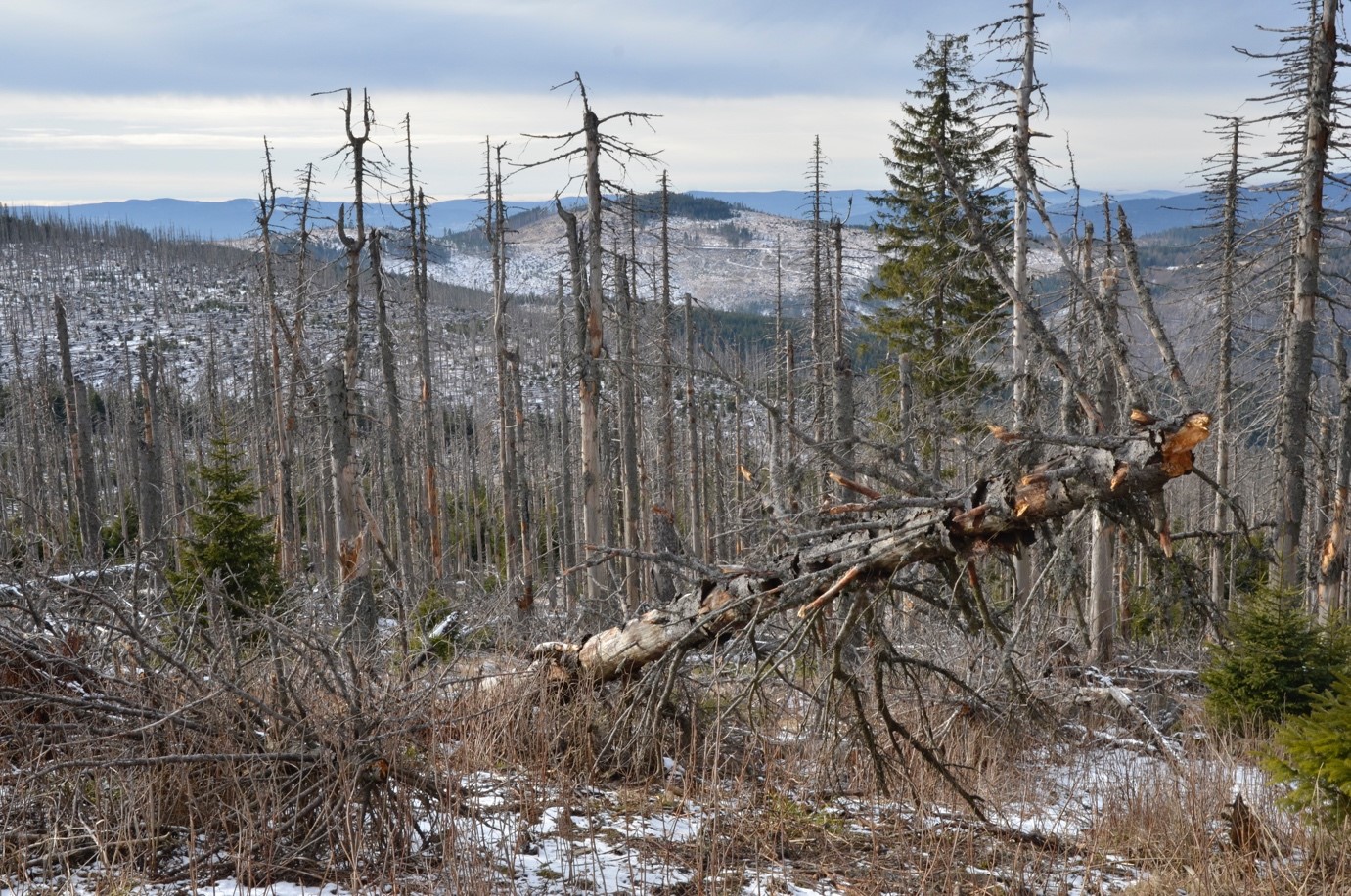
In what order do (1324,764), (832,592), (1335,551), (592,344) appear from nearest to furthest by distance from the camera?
(832,592), (1324,764), (1335,551), (592,344)

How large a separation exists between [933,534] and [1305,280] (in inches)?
399

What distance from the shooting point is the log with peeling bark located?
330 cm

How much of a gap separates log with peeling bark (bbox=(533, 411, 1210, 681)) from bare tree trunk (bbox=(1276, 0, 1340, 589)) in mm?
9201

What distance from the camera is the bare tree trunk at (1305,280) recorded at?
10.7m

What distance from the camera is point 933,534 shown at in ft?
12.5

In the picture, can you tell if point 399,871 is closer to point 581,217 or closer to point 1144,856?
point 1144,856

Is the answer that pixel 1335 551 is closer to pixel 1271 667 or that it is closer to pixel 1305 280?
pixel 1305 280

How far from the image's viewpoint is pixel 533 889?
3.66 metres

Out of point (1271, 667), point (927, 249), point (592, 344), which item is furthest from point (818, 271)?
point (1271, 667)

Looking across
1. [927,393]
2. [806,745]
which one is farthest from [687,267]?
[806,745]

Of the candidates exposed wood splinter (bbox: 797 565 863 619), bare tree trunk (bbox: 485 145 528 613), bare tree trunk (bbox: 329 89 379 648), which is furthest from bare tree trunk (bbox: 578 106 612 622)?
exposed wood splinter (bbox: 797 565 863 619)

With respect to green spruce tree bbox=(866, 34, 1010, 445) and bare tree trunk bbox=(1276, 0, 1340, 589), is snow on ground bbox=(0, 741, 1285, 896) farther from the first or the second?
green spruce tree bbox=(866, 34, 1010, 445)

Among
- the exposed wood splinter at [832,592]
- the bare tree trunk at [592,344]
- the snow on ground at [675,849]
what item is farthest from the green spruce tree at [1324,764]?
the bare tree trunk at [592,344]

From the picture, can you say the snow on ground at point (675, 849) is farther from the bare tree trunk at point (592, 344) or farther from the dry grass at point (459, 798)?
the bare tree trunk at point (592, 344)
